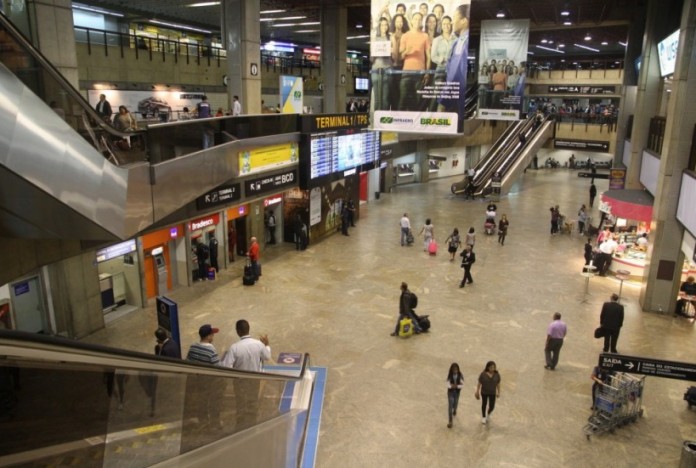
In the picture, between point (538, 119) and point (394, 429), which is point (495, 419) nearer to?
point (394, 429)

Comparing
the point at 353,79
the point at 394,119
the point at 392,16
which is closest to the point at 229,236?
the point at 394,119

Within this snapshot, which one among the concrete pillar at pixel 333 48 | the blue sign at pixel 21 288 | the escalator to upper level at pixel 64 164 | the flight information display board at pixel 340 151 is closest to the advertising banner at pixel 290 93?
the flight information display board at pixel 340 151

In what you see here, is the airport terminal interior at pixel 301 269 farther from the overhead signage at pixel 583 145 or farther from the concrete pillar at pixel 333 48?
the overhead signage at pixel 583 145

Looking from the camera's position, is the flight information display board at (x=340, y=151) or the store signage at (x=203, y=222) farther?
the flight information display board at (x=340, y=151)

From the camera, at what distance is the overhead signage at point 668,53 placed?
15.4 m

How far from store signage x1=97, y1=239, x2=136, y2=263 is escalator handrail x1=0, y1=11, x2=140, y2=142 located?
203 inches

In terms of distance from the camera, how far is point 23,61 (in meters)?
5.27

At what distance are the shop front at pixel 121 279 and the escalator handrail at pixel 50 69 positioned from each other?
559 cm

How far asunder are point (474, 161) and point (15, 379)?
40.8 meters

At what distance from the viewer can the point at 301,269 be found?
15906 millimetres

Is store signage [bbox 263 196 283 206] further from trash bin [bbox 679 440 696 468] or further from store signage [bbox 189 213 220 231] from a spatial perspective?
trash bin [bbox 679 440 696 468]

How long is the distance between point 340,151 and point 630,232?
432 inches

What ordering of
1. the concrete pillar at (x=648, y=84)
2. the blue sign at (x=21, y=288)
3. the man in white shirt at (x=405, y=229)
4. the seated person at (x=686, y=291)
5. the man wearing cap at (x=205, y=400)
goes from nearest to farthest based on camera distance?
the man wearing cap at (x=205, y=400) < the blue sign at (x=21, y=288) < the seated person at (x=686, y=291) < the man in white shirt at (x=405, y=229) < the concrete pillar at (x=648, y=84)

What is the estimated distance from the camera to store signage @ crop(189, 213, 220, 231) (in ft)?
47.3
